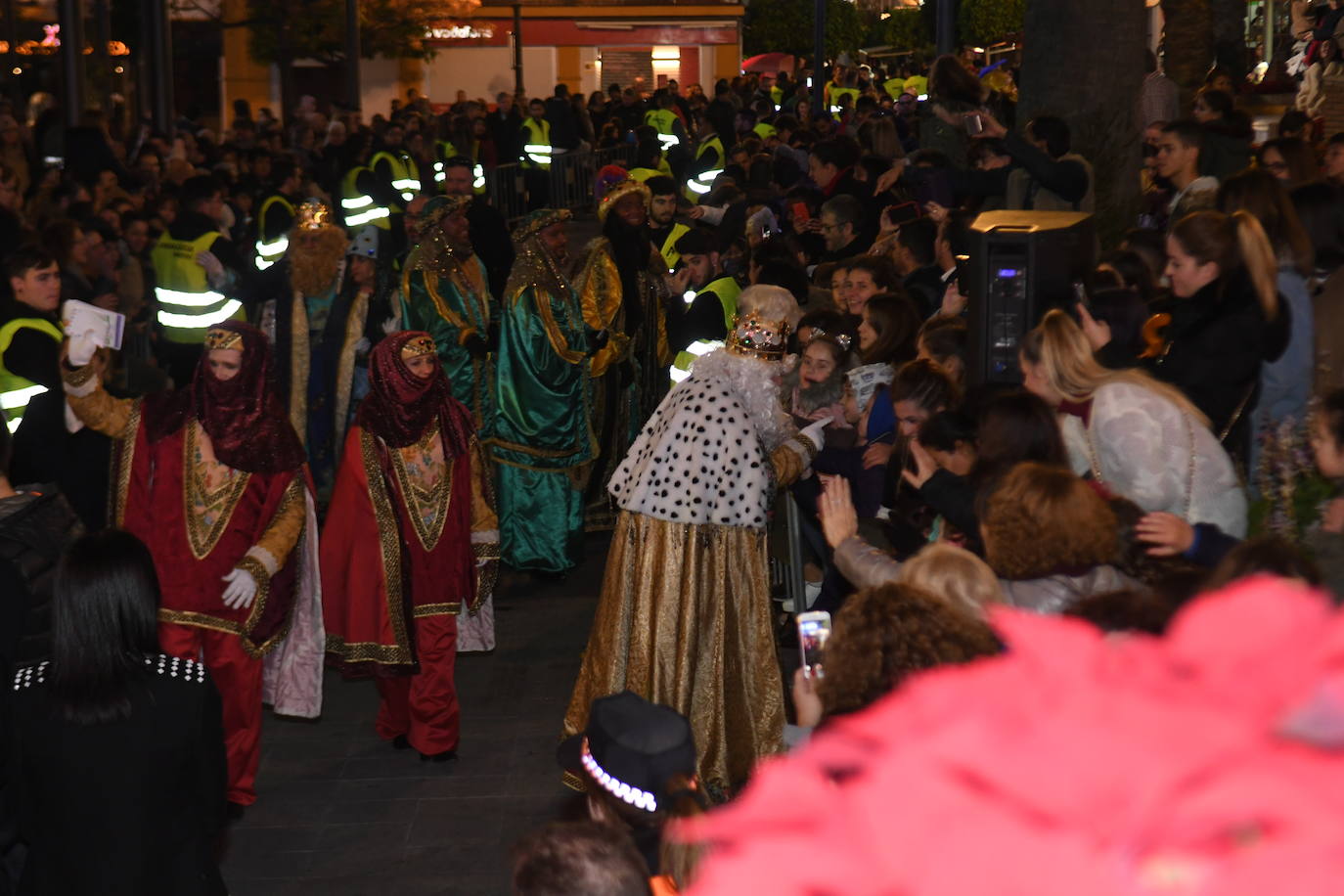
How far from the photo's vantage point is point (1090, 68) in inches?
444

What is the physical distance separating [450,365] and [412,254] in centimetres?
74

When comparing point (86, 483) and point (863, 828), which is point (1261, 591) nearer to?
point (863, 828)

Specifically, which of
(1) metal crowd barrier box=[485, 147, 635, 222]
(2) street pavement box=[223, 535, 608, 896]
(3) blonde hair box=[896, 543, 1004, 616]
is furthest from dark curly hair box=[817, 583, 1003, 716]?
(1) metal crowd barrier box=[485, 147, 635, 222]

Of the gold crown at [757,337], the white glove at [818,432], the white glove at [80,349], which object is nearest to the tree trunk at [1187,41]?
the white glove at [818,432]

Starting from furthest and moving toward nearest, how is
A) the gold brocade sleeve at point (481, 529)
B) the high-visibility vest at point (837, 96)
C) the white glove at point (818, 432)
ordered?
the high-visibility vest at point (837, 96) → the gold brocade sleeve at point (481, 529) → the white glove at point (818, 432)

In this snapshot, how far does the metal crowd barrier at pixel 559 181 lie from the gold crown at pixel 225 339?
1711 cm

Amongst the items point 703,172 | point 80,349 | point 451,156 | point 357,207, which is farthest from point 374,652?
point 451,156

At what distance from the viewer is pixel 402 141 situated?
70.4ft

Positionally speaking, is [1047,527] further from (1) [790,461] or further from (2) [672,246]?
(2) [672,246]

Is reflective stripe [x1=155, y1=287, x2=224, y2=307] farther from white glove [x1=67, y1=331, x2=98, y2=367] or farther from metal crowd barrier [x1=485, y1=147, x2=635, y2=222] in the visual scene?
metal crowd barrier [x1=485, y1=147, x2=635, y2=222]

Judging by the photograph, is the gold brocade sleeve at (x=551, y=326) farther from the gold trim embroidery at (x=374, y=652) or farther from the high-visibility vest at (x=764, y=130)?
the high-visibility vest at (x=764, y=130)

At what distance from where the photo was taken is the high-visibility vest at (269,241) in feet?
41.6

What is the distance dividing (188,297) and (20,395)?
392 cm

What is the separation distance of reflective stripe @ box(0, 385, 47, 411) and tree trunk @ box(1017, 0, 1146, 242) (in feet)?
21.6
